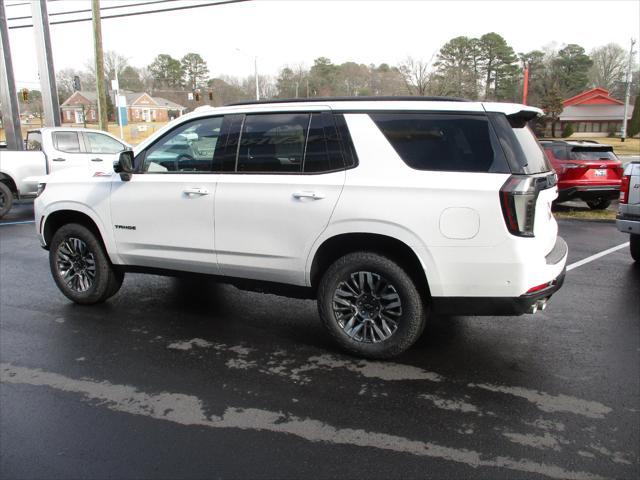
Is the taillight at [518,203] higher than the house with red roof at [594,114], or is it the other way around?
the house with red roof at [594,114]

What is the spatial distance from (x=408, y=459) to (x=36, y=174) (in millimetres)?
11401

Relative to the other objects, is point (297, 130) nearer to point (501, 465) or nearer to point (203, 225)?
point (203, 225)

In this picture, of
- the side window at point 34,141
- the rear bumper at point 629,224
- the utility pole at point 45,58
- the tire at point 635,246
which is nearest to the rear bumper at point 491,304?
the rear bumper at point 629,224

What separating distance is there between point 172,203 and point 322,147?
150cm

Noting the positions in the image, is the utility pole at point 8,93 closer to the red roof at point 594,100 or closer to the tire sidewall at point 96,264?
the tire sidewall at point 96,264

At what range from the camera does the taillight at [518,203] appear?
3512mm

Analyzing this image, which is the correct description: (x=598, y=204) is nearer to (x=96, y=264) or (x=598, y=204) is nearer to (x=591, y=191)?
(x=591, y=191)

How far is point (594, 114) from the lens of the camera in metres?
68.9

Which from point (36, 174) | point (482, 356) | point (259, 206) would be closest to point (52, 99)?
point (36, 174)

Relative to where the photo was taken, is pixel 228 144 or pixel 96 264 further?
pixel 96 264

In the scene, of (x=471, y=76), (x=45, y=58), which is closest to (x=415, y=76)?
(x=471, y=76)

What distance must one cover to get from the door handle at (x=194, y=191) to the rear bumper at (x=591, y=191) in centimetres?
940

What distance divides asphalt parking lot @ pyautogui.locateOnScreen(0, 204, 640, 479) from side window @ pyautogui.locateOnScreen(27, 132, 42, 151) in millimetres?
7961

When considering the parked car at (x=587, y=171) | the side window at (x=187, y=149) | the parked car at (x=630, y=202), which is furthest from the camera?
the parked car at (x=587, y=171)
